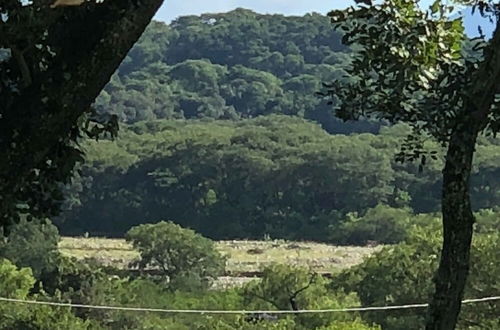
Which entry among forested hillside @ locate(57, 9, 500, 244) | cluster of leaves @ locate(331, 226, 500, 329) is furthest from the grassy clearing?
cluster of leaves @ locate(331, 226, 500, 329)

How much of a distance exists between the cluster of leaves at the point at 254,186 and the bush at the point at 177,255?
8.22 metres

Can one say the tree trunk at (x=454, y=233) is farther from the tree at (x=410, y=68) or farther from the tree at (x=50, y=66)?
the tree at (x=50, y=66)

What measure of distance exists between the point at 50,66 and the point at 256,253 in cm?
3794

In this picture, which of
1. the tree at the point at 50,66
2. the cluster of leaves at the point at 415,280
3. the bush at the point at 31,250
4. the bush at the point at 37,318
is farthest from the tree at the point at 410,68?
the bush at the point at 31,250

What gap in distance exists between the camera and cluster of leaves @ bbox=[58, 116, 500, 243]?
43594 mm

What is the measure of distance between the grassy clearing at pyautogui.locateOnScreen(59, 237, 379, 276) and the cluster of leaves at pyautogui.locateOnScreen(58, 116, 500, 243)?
1.50m

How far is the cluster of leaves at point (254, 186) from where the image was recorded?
43594 millimetres

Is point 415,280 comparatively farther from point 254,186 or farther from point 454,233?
point 254,186

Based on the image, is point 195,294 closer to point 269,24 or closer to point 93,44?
point 93,44

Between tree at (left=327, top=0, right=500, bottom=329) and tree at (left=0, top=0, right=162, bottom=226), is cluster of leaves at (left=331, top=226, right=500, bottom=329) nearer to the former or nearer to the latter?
tree at (left=327, top=0, right=500, bottom=329)

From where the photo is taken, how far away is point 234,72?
72375 mm

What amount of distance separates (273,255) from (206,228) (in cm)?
722

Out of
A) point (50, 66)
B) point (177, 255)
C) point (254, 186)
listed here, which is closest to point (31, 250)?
point (177, 255)

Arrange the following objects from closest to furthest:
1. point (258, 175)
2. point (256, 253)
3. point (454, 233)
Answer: point (454, 233) < point (256, 253) < point (258, 175)
